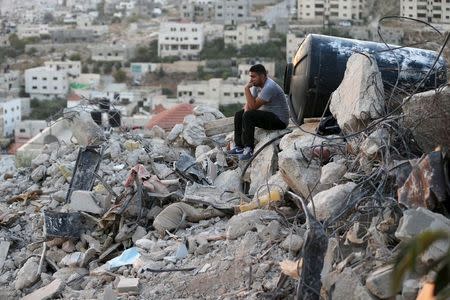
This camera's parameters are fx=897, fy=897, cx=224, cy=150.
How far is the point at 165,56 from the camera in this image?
1844 inches

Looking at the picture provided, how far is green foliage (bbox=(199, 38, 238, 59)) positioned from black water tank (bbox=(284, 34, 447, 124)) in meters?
38.6

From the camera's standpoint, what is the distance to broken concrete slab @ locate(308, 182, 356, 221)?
4.29 meters

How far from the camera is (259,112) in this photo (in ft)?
19.9

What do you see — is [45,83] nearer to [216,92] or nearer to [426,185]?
[216,92]

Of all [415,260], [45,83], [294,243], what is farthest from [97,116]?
[45,83]

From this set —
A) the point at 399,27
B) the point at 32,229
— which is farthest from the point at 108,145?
the point at 399,27

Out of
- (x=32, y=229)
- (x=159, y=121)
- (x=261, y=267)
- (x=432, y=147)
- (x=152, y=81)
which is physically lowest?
(x=152, y=81)

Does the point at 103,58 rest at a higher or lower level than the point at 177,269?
lower

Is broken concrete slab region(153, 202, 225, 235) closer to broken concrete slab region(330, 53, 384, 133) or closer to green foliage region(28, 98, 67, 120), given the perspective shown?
broken concrete slab region(330, 53, 384, 133)

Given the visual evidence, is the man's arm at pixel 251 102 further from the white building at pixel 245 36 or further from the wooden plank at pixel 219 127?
the white building at pixel 245 36

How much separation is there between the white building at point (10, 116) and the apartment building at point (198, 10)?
29.8 metres

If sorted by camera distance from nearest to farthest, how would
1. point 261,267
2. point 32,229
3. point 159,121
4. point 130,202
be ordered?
point 261,267
point 130,202
point 32,229
point 159,121

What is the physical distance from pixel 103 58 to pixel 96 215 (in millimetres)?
41835

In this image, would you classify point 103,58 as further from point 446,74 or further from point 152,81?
point 446,74
